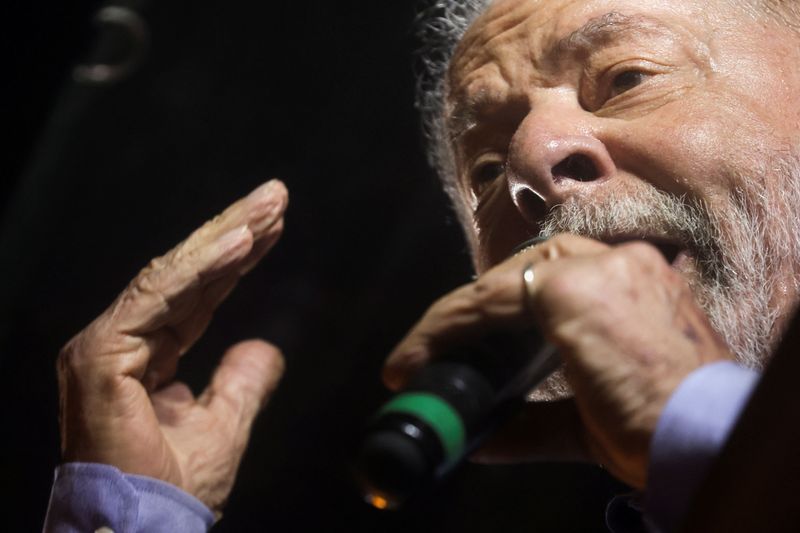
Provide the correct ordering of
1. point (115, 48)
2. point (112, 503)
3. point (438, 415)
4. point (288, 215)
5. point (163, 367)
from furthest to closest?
point (115, 48), point (288, 215), point (163, 367), point (112, 503), point (438, 415)

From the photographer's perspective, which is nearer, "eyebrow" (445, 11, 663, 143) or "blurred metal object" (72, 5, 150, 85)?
"eyebrow" (445, 11, 663, 143)

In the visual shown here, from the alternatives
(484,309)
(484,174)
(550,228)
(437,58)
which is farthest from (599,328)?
(437,58)

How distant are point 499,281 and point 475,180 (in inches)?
20.6

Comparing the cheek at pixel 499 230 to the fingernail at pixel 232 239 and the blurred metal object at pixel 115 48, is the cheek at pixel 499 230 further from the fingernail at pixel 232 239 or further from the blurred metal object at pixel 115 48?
the blurred metal object at pixel 115 48

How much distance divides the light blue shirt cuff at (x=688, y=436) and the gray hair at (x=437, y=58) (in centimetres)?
75

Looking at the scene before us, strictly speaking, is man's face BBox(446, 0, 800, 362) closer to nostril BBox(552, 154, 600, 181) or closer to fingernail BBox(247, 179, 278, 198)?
nostril BBox(552, 154, 600, 181)

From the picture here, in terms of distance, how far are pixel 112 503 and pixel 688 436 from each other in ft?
2.10

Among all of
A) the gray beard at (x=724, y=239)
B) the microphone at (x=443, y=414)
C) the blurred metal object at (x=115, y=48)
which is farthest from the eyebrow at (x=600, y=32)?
the blurred metal object at (x=115, y=48)

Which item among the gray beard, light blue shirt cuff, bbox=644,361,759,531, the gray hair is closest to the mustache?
the gray beard

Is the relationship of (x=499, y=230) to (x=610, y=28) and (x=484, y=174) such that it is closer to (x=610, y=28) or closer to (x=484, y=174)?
(x=484, y=174)

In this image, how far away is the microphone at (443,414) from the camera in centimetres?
54

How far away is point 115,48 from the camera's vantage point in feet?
5.06

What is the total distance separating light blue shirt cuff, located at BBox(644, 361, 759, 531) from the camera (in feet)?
1.84

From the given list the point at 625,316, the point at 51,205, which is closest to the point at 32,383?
the point at 51,205
